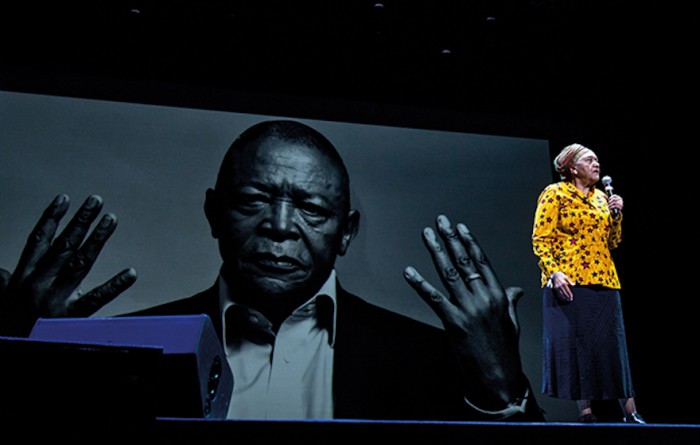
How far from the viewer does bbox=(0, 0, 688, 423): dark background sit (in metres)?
3.68

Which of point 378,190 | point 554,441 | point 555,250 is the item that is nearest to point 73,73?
point 378,190

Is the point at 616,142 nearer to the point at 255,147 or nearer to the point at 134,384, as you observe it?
the point at 255,147

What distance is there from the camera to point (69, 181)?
3.48 meters

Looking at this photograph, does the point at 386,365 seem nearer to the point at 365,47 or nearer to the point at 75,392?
the point at 365,47

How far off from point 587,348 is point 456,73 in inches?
81.7

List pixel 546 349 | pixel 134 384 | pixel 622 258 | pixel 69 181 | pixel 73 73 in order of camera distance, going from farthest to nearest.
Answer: pixel 622 258 < pixel 73 73 < pixel 69 181 < pixel 546 349 < pixel 134 384

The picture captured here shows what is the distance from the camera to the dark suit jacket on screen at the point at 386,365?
3.46 metres

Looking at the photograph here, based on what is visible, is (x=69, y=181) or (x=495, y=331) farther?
(x=495, y=331)

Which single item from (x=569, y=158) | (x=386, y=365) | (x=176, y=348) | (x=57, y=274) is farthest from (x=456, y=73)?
(x=176, y=348)

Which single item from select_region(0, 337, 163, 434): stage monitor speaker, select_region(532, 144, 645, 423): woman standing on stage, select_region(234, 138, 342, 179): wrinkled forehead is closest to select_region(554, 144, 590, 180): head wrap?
select_region(532, 144, 645, 423): woman standing on stage

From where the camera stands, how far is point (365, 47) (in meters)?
3.90

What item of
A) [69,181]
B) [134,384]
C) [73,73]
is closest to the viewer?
[134,384]

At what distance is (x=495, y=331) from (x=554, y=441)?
285 centimetres

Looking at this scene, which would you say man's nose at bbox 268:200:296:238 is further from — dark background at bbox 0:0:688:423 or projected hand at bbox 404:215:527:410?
projected hand at bbox 404:215:527:410
